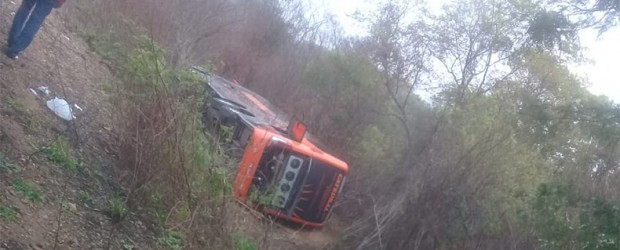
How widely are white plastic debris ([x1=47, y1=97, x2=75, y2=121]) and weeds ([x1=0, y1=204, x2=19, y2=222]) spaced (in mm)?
2229

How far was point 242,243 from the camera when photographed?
22.0ft

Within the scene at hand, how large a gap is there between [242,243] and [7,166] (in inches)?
89.6

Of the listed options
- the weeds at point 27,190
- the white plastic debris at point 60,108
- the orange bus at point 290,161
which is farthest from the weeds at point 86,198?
the orange bus at point 290,161

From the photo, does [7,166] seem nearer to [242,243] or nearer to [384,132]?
[242,243]

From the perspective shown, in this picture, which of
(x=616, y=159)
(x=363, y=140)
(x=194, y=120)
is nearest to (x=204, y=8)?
(x=363, y=140)

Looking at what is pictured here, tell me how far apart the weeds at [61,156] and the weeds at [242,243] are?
153 cm

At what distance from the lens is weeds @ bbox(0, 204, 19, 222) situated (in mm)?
4699

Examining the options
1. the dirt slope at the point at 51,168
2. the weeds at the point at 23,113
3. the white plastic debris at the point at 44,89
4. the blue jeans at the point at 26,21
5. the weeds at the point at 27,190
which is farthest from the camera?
the white plastic debris at the point at 44,89

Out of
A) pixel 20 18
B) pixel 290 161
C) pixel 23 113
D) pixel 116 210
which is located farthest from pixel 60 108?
pixel 290 161

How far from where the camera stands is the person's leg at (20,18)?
691cm

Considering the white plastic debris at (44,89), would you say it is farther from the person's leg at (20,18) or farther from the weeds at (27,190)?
the weeds at (27,190)

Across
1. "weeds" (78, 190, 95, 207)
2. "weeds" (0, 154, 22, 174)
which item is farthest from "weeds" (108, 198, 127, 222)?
"weeds" (0, 154, 22, 174)

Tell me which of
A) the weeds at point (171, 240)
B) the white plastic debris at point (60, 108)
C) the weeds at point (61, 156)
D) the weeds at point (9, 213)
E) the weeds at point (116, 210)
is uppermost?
the white plastic debris at point (60, 108)

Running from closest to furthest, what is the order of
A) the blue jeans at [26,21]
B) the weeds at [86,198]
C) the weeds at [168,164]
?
the weeds at [86,198]
the weeds at [168,164]
the blue jeans at [26,21]
